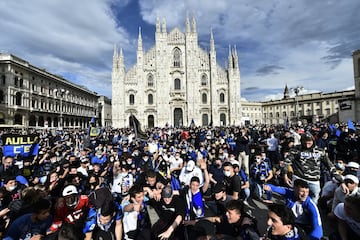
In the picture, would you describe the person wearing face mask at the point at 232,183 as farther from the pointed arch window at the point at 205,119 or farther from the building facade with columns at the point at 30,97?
the pointed arch window at the point at 205,119

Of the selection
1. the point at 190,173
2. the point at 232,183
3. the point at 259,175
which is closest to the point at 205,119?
the point at 259,175

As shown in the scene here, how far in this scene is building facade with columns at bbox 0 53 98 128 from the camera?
93.0 ft

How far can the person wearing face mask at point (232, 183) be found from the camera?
13.0 ft

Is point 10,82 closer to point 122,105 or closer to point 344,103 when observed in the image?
point 122,105

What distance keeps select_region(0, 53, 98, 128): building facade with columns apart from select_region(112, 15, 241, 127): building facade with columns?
10.6 meters

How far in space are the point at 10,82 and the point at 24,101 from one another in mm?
3660

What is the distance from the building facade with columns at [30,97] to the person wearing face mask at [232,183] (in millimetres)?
21271

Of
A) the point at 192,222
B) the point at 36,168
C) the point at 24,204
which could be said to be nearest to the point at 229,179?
the point at 192,222

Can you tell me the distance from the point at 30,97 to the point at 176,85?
24.7 meters

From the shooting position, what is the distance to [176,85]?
3869cm

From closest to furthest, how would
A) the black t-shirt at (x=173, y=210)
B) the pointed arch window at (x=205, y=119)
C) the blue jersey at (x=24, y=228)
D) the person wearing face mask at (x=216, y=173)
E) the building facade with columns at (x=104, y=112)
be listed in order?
the blue jersey at (x=24, y=228) → the black t-shirt at (x=173, y=210) → the person wearing face mask at (x=216, y=173) → the pointed arch window at (x=205, y=119) → the building facade with columns at (x=104, y=112)

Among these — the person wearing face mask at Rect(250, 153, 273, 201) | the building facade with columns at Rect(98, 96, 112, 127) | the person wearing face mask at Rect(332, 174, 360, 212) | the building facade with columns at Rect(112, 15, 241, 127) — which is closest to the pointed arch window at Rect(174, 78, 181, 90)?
the building facade with columns at Rect(112, 15, 241, 127)

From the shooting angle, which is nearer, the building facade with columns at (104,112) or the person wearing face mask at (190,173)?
the person wearing face mask at (190,173)

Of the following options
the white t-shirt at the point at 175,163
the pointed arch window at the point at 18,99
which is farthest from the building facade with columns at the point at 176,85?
the white t-shirt at the point at 175,163
